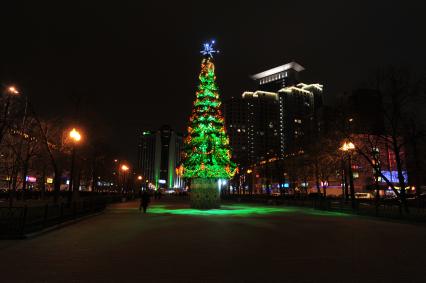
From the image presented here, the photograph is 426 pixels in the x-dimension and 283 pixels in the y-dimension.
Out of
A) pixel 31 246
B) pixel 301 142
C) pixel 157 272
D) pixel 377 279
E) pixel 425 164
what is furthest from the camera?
pixel 301 142

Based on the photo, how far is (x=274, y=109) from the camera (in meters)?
182

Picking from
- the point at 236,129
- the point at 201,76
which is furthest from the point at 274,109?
the point at 201,76

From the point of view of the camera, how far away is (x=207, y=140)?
34.6 metres

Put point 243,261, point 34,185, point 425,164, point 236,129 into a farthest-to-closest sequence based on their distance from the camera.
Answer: point 236,129 < point 34,185 < point 425,164 < point 243,261

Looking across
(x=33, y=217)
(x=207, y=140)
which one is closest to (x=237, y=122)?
(x=207, y=140)

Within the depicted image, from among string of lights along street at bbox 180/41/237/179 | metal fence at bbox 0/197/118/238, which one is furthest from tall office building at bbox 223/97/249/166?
metal fence at bbox 0/197/118/238

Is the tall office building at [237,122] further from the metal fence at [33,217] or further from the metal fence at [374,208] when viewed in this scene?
the metal fence at [33,217]

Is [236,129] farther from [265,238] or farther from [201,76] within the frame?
[265,238]

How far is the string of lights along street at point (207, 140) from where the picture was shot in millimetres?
34312

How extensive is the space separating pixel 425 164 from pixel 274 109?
451ft

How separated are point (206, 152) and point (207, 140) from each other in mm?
1199

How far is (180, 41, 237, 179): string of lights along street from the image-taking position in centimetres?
3431

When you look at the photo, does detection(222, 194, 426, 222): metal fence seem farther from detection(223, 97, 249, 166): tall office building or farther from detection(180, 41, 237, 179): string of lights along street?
detection(223, 97, 249, 166): tall office building

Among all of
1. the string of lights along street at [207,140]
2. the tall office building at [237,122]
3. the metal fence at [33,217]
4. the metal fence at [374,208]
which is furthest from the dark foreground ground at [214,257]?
the tall office building at [237,122]
